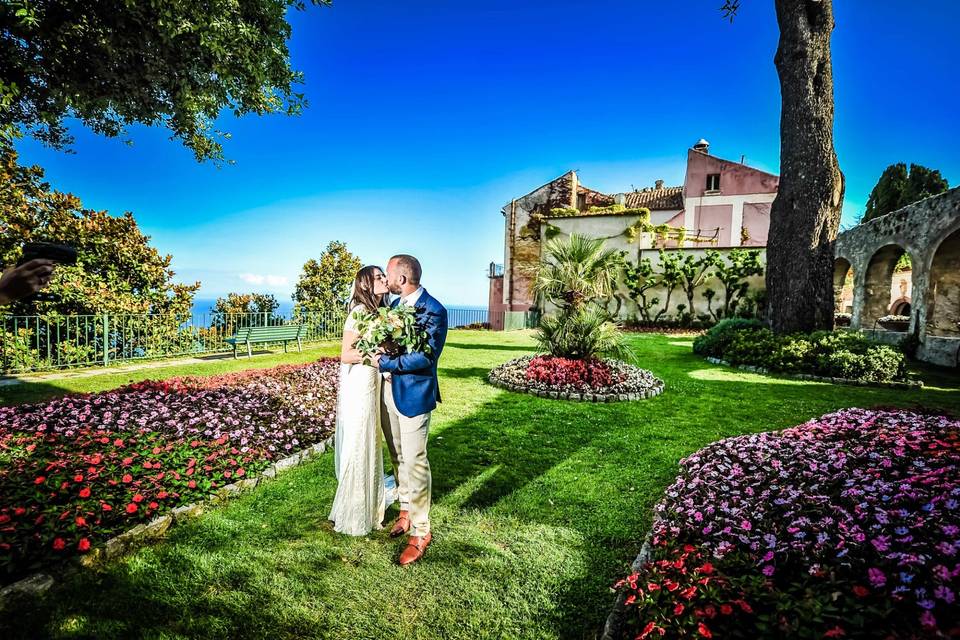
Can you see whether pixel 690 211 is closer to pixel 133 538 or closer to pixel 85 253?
pixel 85 253

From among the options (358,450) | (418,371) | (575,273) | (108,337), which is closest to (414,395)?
(418,371)

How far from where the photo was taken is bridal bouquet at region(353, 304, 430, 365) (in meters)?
3.05

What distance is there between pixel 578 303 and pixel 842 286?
2309cm

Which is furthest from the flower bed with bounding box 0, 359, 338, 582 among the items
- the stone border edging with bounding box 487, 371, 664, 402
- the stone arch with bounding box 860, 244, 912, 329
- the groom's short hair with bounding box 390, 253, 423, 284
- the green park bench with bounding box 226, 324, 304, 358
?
the stone arch with bounding box 860, 244, 912, 329

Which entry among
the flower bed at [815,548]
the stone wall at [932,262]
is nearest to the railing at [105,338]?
the flower bed at [815,548]

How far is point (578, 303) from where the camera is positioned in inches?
402

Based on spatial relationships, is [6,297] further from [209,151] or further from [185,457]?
[209,151]

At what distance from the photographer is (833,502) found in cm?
284

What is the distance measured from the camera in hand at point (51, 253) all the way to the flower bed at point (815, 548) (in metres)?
3.35

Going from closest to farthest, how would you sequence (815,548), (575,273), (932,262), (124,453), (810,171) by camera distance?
(815,548), (124,453), (575,273), (810,171), (932,262)

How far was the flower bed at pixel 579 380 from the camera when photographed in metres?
8.30

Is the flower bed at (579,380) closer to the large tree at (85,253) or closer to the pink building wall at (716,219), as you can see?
the large tree at (85,253)

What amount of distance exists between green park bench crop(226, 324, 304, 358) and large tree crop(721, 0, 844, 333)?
1554 cm

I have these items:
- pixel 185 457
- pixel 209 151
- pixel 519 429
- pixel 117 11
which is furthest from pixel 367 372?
pixel 209 151
